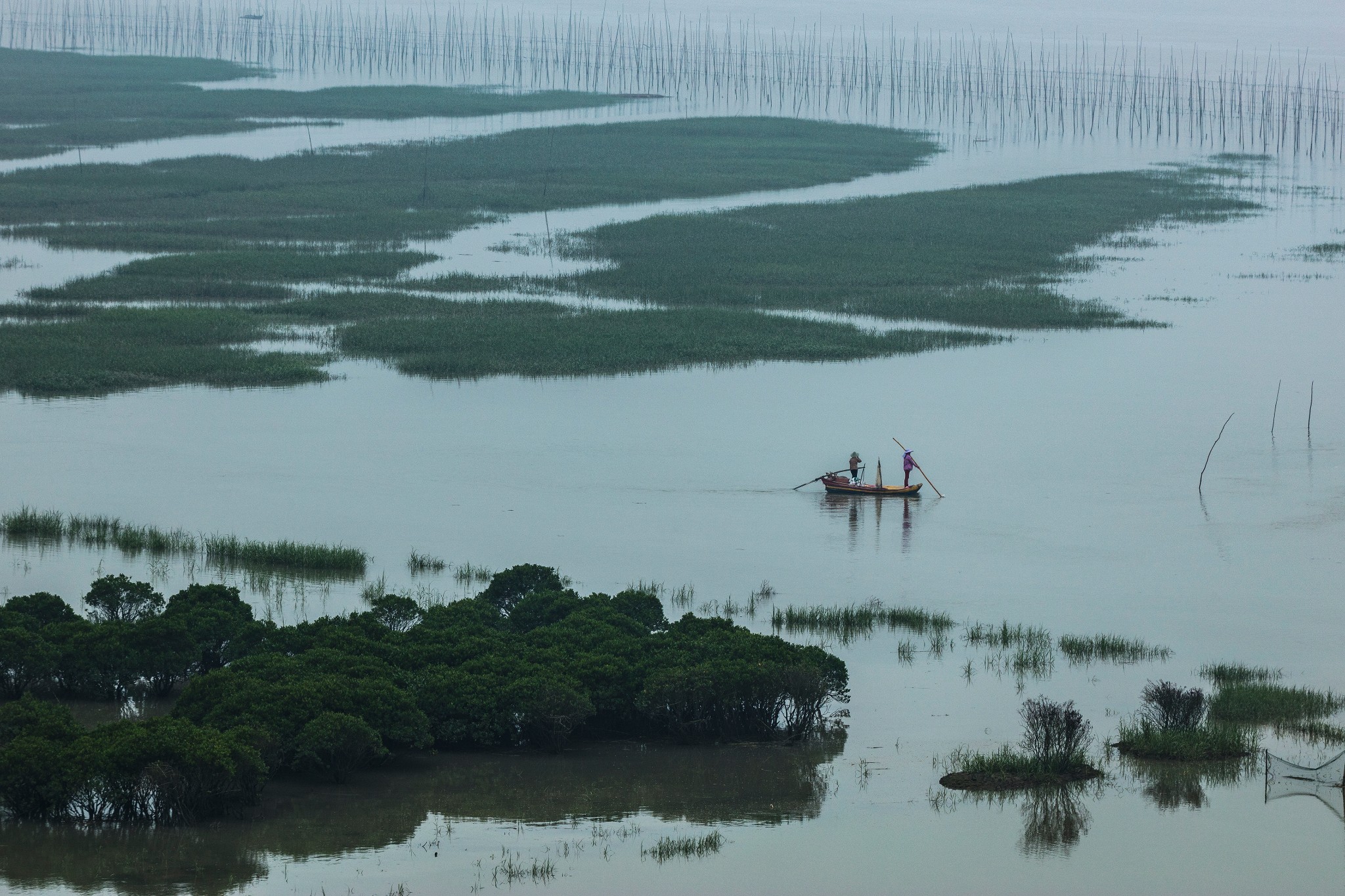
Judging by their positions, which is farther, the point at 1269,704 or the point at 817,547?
the point at 817,547

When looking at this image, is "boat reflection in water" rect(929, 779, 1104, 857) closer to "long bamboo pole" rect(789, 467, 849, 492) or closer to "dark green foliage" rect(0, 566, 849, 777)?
"dark green foliage" rect(0, 566, 849, 777)

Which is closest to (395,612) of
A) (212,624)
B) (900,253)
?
(212,624)

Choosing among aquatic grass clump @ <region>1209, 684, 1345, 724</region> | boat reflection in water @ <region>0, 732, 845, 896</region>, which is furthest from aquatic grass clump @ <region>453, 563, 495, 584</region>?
aquatic grass clump @ <region>1209, 684, 1345, 724</region>

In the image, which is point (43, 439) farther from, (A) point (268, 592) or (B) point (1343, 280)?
(B) point (1343, 280)

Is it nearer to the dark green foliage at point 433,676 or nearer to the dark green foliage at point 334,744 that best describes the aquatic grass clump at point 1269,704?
the dark green foliage at point 433,676

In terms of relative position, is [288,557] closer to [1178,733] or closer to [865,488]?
[865,488]

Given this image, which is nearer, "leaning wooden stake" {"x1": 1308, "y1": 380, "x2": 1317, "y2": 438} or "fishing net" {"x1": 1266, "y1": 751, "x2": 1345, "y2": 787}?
"fishing net" {"x1": 1266, "y1": 751, "x2": 1345, "y2": 787}
